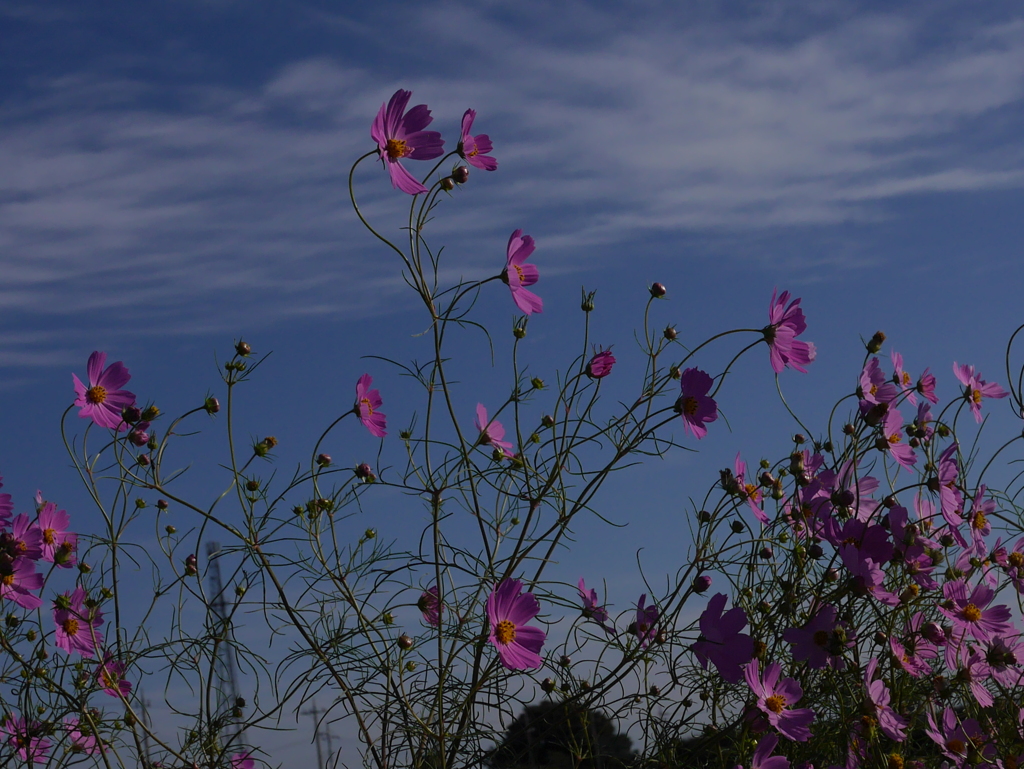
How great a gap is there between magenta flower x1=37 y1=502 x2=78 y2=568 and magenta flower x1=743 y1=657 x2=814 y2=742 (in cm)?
119

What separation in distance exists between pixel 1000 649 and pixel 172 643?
56.5 inches

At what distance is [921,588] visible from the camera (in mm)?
1570

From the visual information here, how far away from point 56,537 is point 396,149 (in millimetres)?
1059

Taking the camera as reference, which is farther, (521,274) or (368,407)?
(368,407)

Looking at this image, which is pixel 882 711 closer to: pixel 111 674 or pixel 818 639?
pixel 818 639

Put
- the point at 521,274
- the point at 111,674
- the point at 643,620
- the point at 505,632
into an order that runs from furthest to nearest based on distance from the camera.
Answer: the point at 111,674 → the point at 643,620 → the point at 521,274 → the point at 505,632

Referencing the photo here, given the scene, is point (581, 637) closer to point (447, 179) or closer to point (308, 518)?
point (308, 518)

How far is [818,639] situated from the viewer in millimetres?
1442

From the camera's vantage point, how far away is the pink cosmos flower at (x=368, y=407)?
1.51 metres

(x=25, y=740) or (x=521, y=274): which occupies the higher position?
(x=521, y=274)

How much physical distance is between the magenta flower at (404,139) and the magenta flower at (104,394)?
26.6 inches

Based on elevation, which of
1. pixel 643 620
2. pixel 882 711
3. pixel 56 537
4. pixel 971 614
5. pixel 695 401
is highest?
pixel 56 537

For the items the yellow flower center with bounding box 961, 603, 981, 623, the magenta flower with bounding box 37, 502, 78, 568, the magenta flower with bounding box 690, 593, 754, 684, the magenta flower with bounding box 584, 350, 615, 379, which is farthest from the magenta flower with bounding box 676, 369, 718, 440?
the magenta flower with bounding box 37, 502, 78, 568

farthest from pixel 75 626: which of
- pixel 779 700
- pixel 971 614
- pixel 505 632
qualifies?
pixel 971 614
